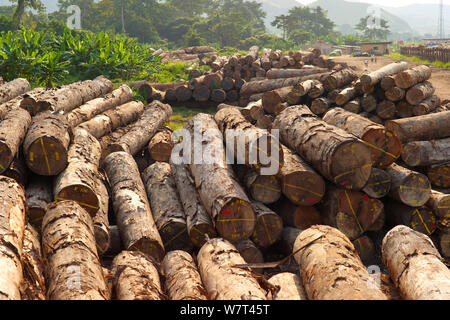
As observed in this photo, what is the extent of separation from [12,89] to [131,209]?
6360 mm

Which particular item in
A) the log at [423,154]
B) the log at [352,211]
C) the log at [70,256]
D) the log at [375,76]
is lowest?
the log at [352,211]

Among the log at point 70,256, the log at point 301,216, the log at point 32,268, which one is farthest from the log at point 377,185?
the log at point 32,268

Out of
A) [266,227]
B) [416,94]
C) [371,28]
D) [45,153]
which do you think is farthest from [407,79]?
[371,28]

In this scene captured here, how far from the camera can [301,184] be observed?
17.9 ft

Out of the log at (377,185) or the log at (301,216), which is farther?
the log at (301,216)

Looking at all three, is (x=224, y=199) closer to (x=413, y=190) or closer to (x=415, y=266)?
(x=415, y=266)

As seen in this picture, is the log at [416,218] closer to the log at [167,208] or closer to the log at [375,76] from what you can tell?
the log at [167,208]

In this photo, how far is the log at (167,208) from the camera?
17.9 ft

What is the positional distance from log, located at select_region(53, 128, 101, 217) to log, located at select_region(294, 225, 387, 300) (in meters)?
2.84

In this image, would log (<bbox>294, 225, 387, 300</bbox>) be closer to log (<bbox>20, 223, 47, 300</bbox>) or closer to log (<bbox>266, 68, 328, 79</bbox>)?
log (<bbox>20, 223, 47, 300</bbox>)

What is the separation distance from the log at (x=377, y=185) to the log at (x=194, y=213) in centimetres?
240

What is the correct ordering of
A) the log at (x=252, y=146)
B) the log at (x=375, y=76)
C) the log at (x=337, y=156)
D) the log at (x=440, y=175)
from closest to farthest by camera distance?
the log at (x=337, y=156) < the log at (x=252, y=146) < the log at (x=440, y=175) < the log at (x=375, y=76)

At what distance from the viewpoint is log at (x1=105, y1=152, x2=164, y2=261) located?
5.01 metres

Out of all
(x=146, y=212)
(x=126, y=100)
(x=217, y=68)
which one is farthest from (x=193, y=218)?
(x=217, y=68)
